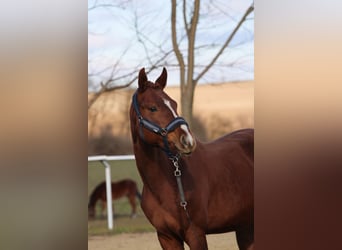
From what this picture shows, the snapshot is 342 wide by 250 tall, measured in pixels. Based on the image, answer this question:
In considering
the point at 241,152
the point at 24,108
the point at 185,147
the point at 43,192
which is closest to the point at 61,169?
the point at 43,192

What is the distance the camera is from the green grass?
3.37 meters

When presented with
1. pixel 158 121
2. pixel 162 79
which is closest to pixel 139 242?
pixel 158 121

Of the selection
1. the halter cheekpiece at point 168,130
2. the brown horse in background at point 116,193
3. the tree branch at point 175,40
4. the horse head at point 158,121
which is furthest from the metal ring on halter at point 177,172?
the tree branch at point 175,40

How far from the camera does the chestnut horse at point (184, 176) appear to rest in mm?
3086

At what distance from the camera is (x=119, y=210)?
3537 mm

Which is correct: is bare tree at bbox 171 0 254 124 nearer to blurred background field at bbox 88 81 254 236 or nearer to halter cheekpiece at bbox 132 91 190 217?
blurred background field at bbox 88 81 254 236

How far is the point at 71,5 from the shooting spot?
3.18m

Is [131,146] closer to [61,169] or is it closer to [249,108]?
[61,169]

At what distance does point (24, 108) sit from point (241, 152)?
112 centimetres

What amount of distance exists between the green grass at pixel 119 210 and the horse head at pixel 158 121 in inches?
9.1

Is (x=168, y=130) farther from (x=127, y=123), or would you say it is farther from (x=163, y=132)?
(x=127, y=123)

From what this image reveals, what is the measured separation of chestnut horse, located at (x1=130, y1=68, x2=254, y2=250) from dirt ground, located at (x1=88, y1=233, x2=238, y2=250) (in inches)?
1.9

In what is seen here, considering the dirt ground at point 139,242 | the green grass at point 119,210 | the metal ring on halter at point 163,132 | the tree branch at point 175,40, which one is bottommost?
the dirt ground at point 139,242

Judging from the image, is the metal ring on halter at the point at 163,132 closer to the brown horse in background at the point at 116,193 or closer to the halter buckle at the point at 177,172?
the halter buckle at the point at 177,172
